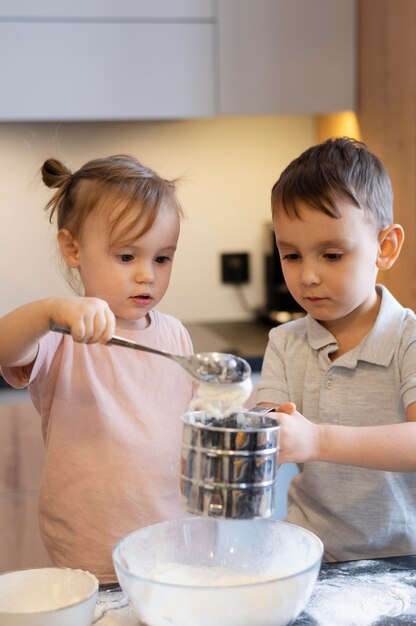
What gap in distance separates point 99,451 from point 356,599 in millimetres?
484

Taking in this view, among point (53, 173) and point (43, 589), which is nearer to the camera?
point (43, 589)

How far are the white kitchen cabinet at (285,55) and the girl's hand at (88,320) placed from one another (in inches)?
60.7

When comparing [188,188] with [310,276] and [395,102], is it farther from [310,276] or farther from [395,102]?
[310,276]

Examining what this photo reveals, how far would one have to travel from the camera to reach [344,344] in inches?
52.9

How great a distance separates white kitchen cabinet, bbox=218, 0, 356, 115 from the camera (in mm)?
2420

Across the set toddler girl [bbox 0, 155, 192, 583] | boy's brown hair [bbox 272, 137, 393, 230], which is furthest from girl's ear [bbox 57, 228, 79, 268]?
boy's brown hair [bbox 272, 137, 393, 230]

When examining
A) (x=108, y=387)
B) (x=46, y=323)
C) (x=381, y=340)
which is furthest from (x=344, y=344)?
(x=46, y=323)

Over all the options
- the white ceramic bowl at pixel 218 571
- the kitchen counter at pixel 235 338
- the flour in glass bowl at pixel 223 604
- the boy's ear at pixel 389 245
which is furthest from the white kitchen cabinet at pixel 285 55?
the flour in glass bowl at pixel 223 604

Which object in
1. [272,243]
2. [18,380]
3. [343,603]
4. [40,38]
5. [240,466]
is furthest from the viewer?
[272,243]

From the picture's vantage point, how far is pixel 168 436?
4.47ft

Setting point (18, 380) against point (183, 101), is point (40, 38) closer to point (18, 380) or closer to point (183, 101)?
point (183, 101)

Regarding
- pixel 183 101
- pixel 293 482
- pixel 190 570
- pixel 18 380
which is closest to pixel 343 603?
pixel 190 570

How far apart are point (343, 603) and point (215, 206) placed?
191 cm

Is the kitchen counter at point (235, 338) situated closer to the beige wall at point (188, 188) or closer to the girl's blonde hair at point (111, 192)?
the beige wall at point (188, 188)
